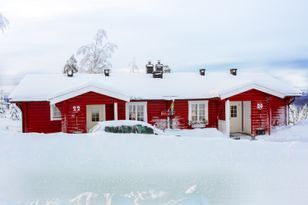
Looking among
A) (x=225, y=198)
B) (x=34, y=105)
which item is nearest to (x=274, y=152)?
(x=225, y=198)

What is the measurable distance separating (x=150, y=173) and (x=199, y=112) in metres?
14.6

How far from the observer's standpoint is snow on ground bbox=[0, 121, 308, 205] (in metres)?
6.31

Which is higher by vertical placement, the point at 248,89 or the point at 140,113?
the point at 248,89

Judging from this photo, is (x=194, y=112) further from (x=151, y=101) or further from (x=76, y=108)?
(x=76, y=108)

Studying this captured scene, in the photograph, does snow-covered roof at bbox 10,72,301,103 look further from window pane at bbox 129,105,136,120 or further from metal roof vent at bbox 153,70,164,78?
window pane at bbox 129,105,136,120

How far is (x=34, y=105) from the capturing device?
64.4ft

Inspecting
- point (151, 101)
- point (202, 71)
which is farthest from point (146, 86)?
point (202, 71)

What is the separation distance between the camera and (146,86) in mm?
22000

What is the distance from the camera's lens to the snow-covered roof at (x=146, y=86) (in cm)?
1873

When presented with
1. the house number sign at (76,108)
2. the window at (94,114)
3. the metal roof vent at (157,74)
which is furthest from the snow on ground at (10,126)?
the metal roof vent at (157,74)

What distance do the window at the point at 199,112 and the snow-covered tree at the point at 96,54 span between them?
1742 centimetres

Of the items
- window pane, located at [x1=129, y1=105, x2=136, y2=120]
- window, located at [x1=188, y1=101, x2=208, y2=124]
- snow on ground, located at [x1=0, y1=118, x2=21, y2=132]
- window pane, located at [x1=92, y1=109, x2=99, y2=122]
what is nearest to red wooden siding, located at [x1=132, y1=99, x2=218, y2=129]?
window, located at [x1=188, y1=101, x2=208, y2=124]

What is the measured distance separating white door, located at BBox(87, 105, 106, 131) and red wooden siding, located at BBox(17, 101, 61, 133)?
6.62 ft

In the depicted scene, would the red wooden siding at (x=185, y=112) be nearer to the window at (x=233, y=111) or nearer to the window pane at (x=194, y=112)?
the window pane at (x=194, y=112)
